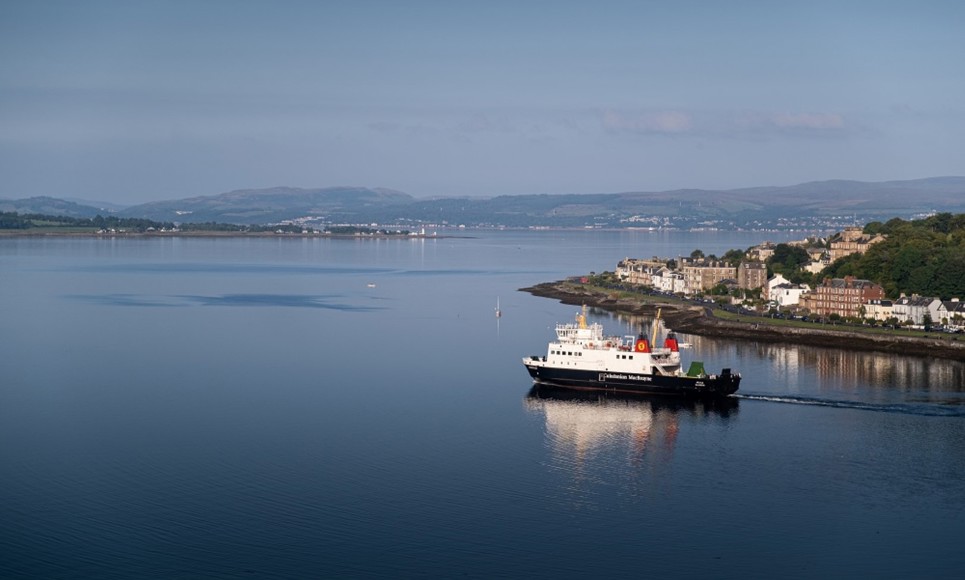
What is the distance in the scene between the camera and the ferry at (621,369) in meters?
19.1

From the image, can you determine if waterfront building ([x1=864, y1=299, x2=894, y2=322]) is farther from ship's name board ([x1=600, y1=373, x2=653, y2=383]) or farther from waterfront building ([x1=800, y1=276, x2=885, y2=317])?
ship's name board ([x1=600, y1=373, x2=653, y2=383])

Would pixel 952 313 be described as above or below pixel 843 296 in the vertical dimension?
below

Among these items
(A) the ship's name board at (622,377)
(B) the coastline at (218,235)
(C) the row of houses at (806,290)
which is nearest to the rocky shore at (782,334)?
(C) the row of houses at (806,290)

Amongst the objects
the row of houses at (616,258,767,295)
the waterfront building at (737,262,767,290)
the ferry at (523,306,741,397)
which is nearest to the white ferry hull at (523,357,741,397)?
the ferry at (523,306,741,397)

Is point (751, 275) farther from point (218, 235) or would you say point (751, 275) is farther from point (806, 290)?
point (218, 235)

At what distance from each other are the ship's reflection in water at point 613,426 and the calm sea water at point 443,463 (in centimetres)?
6

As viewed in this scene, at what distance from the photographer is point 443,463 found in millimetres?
14398

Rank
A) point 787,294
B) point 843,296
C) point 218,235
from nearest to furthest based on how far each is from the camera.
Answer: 1. point 843,296
2. point 787,294
3. point 218,235

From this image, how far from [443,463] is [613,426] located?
11.7 feet

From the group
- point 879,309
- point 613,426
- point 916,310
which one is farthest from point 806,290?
point 613,426

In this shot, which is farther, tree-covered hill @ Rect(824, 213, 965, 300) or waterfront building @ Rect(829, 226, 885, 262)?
waterfront building @ Rect(829, 226, 885, 262)

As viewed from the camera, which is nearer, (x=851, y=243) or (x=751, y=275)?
(x=751, y=275)

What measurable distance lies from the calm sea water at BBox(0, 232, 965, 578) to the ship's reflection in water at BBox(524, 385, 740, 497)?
0.20ft

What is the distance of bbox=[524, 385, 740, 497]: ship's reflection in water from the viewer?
14.5 m
